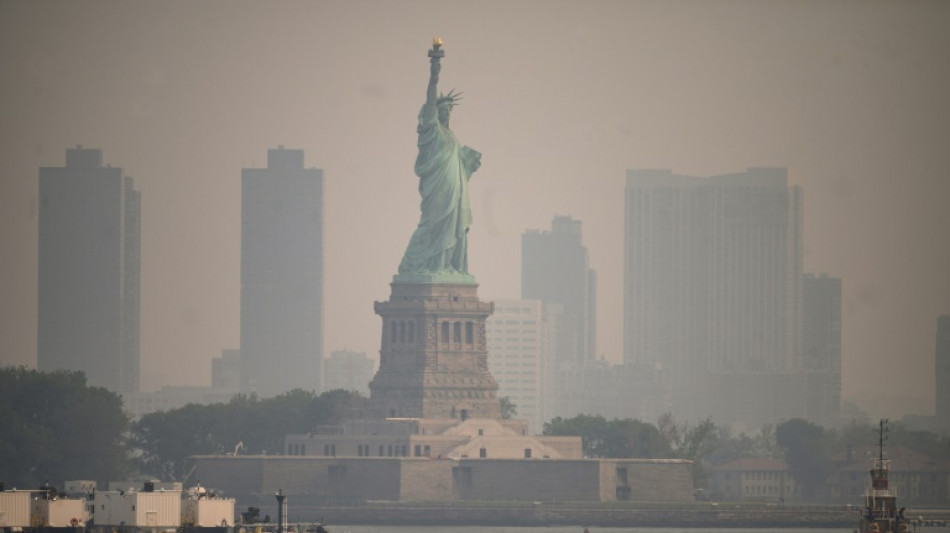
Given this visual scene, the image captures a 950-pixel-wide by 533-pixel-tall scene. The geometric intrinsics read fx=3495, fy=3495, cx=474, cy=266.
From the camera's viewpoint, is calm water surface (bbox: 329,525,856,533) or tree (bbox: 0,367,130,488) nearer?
calm water surface (bbox: 329,525,856,533)

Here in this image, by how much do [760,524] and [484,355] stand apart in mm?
18261

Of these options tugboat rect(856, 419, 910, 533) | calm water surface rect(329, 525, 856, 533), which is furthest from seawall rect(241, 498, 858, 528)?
tugboat rect(856, 419, 910, 533)

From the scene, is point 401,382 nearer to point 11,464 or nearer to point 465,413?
point 465,413

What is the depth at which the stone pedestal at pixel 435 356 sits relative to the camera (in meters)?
194

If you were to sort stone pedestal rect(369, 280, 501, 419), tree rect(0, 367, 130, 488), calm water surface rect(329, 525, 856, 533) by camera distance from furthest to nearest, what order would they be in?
stone pedestal rect(369, 280, 501, 419), tree rect(0, 367, 130, 488), calm water surface rect(329, 525, 856, 533)

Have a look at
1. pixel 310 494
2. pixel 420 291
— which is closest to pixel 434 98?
pixel 420 291

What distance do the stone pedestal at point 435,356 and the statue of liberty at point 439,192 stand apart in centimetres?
164

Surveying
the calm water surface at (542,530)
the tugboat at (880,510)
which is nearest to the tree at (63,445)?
the calm water surface at (542,530)

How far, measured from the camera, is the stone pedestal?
637 feet

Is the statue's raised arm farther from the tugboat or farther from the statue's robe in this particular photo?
the tugboat

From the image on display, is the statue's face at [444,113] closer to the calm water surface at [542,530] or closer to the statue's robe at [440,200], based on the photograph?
the statue's robe at [440,200]

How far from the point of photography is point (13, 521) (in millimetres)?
104812

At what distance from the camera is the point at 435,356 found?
195 metres

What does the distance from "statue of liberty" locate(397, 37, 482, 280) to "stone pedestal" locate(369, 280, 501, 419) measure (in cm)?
164
